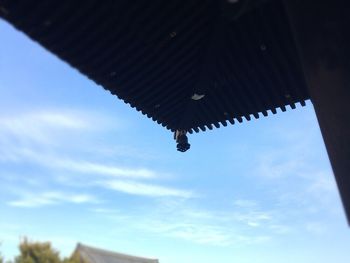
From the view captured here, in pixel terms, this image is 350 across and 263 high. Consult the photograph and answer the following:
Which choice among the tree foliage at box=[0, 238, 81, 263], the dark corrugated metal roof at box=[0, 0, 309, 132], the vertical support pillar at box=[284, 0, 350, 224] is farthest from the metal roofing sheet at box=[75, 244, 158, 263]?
the vertical support pillar at box=[284, 0, 350, 224]

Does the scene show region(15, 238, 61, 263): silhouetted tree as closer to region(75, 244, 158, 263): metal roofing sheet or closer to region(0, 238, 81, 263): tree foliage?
region(0, 238, 81, 263): tree foliage

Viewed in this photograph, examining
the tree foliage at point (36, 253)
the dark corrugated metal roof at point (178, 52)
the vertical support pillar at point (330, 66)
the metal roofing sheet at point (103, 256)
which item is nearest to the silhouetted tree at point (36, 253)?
the tree foliage at point (36, 253)

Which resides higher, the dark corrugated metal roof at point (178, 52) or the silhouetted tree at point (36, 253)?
the silhouetted tree at point (36, 253)

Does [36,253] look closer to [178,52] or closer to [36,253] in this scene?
[36,253]

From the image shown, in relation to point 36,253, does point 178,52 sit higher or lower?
lower

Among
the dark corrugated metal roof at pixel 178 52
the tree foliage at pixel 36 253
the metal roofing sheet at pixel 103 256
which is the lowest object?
the dark corrugated metal roof at pixel 178 52

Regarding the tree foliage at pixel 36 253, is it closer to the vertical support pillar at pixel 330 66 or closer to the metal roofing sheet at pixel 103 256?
the metal roofing sheet at pixel 103 256

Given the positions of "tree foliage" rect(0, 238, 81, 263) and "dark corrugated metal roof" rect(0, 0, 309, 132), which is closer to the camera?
"dark corrugated metal roof" rect(0, 0, 309, 132)

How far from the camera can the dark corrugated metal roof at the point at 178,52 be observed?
3.02m

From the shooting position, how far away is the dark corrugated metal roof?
3020 millimetres

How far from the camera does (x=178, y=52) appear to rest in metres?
3.65

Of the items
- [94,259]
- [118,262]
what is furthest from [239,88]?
[118,262]

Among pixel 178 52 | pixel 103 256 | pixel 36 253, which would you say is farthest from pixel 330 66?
pixel 103 256

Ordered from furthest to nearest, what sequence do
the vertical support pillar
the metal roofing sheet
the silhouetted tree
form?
the metal roofing sheet
the silhouetted tree
the vertical support pillar
